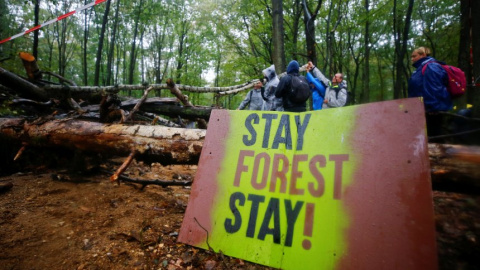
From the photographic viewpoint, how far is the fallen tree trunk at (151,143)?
1.83 metres

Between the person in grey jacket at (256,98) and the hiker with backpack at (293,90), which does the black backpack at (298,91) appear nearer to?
the hiker with backpack at (293,90)

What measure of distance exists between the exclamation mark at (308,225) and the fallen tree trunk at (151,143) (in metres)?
1.21

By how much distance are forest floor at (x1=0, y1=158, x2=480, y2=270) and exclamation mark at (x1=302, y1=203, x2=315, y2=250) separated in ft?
1.45

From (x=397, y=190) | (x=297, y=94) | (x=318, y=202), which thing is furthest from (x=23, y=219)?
(x=297, y=94)

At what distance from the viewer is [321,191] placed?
1.69 m

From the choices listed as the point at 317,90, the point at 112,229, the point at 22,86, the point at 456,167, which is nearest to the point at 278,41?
the point at 317,90

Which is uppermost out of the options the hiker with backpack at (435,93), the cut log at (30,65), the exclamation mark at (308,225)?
the cut log at (30,65)

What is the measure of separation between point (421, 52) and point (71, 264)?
495 centimetres

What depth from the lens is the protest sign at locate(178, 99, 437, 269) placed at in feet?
4.69

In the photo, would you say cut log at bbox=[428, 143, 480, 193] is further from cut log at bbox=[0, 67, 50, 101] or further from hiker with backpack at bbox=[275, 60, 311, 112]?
cut log at bbox=[0, 67, 50, 101]

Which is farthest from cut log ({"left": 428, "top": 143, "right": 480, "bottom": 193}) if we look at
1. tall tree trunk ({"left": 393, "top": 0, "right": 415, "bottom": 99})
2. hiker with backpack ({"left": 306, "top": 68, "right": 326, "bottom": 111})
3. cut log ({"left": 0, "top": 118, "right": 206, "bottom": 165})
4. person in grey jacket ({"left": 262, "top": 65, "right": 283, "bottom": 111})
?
tall tree trunk ({"left": 393, "top": 0, "right": 415, "bottom": 99})

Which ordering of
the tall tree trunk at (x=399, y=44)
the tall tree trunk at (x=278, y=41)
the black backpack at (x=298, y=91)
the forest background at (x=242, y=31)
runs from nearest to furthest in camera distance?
the black backpack at (x=298, y=91) → the tall tree trunk at (x=278, y=41) → the tall tree trunk at (x=399, y=44) → the forest background at (x=242, y=31)

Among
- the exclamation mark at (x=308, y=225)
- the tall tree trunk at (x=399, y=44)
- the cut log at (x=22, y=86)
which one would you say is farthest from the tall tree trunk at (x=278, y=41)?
the tall tree trunk at (x=399, y=44)

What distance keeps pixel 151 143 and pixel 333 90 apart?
381 cm
